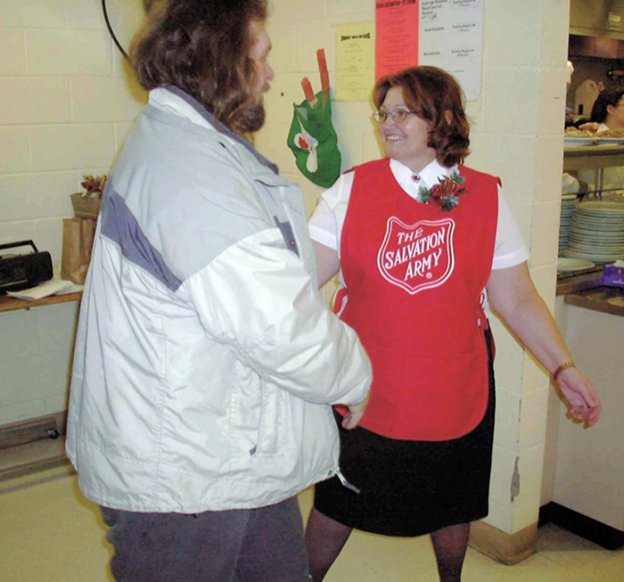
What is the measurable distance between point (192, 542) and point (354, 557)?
129 centimetres

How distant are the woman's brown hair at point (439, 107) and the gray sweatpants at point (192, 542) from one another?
907 mm

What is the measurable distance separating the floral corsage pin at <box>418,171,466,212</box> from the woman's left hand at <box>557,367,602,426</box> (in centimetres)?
48

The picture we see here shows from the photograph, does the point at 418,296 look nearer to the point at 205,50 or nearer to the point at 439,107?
the point at 439,107

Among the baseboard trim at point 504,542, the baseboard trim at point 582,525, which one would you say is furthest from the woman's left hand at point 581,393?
the baseboard trim at point 582,525

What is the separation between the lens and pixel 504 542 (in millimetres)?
2299

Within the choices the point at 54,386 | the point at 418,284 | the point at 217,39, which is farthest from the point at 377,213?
the point at 54,386

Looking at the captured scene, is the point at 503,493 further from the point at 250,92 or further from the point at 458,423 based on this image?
the point at 250,92

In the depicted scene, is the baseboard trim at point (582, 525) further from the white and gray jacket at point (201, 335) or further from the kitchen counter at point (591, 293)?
the white and gray jacket at point (201, 335)

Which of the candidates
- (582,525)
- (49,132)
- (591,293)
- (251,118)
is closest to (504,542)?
(582,525)

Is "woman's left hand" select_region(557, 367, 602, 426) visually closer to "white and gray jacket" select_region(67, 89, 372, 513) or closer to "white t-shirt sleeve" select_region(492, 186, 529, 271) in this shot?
"white t-shirt sleeve" select_region(492, 186, 529, 271)

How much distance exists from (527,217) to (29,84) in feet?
6.85

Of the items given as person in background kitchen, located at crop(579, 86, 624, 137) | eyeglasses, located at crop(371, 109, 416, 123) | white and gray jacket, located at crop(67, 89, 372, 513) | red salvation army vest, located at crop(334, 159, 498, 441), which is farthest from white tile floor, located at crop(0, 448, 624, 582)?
person in background kitchen, located at crop(579, 86, 624, 137)

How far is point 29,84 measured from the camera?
114 inches

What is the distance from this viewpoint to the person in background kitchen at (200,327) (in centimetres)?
104
